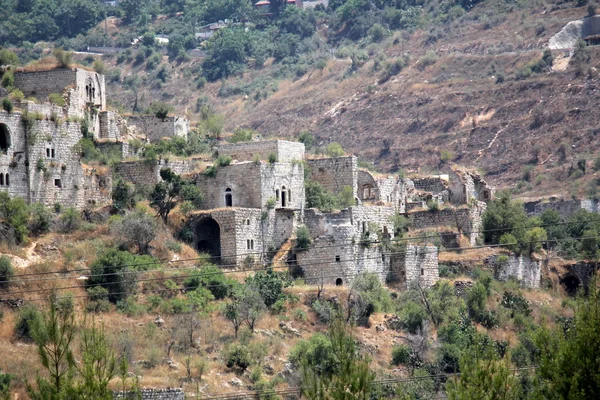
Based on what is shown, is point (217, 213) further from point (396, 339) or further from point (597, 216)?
point (597, 216)

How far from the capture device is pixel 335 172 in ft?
250

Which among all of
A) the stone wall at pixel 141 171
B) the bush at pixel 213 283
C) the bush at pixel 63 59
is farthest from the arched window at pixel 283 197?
the bush at pixel 63 59

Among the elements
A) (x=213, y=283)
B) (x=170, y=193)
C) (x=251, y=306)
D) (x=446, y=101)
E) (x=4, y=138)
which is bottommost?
(x=251, y=306)

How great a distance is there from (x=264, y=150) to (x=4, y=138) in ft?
39.1

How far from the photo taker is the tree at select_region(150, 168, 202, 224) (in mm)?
70812

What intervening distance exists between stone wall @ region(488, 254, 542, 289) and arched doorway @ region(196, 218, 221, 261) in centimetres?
1268

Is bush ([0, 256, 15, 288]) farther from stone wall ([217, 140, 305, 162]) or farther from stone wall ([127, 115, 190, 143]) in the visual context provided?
stone wall ([127, 115, 190, 143])

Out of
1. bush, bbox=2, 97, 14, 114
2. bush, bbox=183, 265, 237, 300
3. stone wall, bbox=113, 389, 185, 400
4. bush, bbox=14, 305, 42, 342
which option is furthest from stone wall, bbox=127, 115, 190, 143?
stone wall, bbox=113, 389, 185, 400

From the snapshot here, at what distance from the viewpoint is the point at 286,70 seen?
13300 centimetres

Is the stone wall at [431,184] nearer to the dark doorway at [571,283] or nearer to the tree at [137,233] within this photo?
the dark doorway at [571,283]

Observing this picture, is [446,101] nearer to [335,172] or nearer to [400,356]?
[335,172]

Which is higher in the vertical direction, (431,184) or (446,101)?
(446,101)

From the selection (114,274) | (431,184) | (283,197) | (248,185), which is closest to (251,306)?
(114,274)

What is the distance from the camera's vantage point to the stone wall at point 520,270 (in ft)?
243
